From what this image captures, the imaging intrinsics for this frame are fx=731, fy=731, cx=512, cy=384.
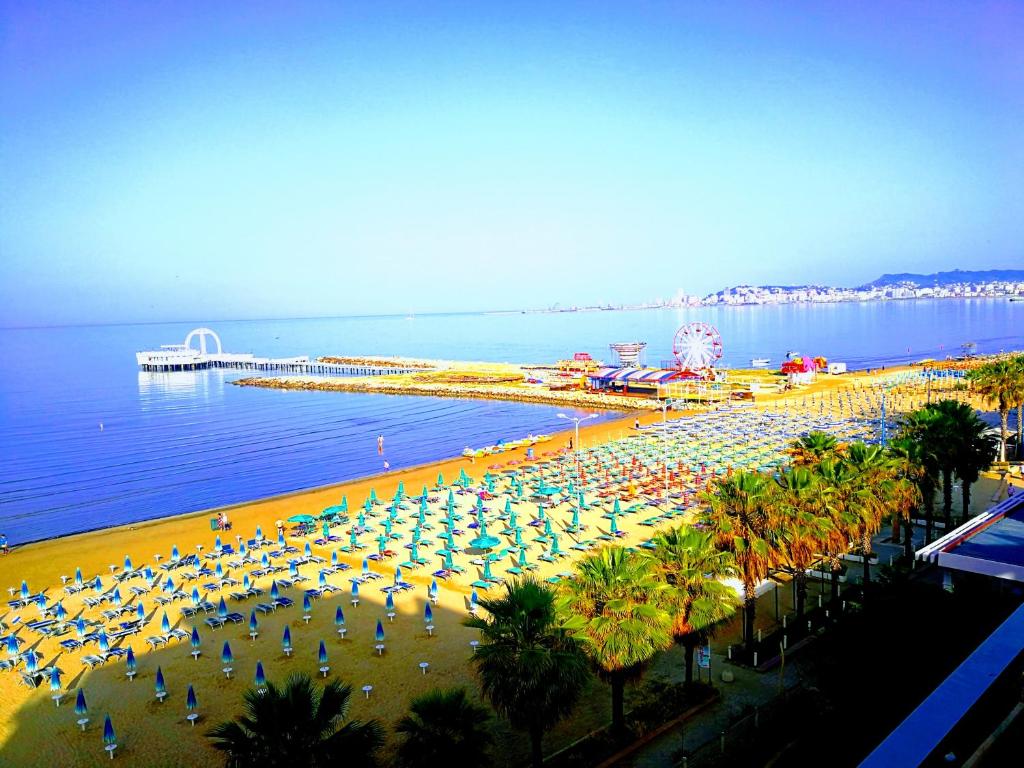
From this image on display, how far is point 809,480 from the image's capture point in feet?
60.8

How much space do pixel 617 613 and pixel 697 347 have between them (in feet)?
251

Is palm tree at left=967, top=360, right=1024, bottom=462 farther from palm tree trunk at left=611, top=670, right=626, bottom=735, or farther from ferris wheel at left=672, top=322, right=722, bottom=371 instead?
ferris wheel at left=672, top=322, right=722, bottom=371

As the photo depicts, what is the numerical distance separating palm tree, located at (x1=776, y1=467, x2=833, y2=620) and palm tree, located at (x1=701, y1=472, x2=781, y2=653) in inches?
10.5

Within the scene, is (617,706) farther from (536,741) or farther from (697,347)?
(697,347)

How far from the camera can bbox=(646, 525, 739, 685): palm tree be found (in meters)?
15.0

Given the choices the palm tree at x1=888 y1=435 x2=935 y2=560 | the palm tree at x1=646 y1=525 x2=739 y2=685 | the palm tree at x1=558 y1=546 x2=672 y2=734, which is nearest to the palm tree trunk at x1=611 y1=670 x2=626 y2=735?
the palm tree at x1=558 y1=546 x2=672 y2=734

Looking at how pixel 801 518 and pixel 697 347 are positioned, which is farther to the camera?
pixel 697 347

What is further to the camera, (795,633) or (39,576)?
(39,576)

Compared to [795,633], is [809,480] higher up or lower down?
higher up

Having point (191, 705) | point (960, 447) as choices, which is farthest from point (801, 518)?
point (191, 705)

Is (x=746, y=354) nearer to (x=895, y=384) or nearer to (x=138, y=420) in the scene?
(x=895, y=384)

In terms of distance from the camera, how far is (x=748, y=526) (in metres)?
17.2

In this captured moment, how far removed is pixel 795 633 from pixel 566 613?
9.28 meters

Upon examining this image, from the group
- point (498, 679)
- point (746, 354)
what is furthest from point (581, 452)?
point (746, 354)
